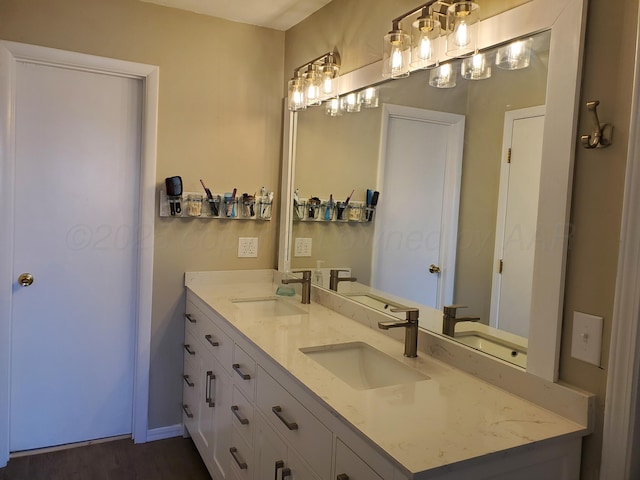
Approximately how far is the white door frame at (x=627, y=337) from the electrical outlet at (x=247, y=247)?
7.09 ft

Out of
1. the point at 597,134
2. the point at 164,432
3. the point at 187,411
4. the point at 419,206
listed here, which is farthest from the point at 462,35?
the point at 164,432

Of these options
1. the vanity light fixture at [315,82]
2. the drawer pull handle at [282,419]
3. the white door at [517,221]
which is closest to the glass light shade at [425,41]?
the white door at [517,221]

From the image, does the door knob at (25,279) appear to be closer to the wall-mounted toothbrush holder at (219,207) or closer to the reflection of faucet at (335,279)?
the wall-mounted toothbrush holder at (219,207)

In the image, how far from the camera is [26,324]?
261cm

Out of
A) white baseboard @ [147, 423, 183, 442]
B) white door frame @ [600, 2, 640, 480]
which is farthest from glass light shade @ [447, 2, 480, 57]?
white baseboard @ [147, 423, 183, 442]

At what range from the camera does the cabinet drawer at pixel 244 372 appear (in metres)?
1.88

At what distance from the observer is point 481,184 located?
5.64 ft

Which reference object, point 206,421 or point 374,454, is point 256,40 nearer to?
point 206,421

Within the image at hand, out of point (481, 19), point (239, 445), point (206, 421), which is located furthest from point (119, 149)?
point (481, 19)

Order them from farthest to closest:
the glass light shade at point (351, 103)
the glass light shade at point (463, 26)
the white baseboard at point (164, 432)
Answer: the white baseboard at point (164, 432), the glass light shade at point (351, 103), the glass light shade at point (463, 26)

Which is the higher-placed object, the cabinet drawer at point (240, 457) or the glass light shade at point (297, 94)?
the glass light shade at point (297, 94)

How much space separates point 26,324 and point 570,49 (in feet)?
8.84

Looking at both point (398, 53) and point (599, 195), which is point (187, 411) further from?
point (599, 195)

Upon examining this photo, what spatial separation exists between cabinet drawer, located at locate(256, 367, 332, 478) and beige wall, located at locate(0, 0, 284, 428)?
1261mm
